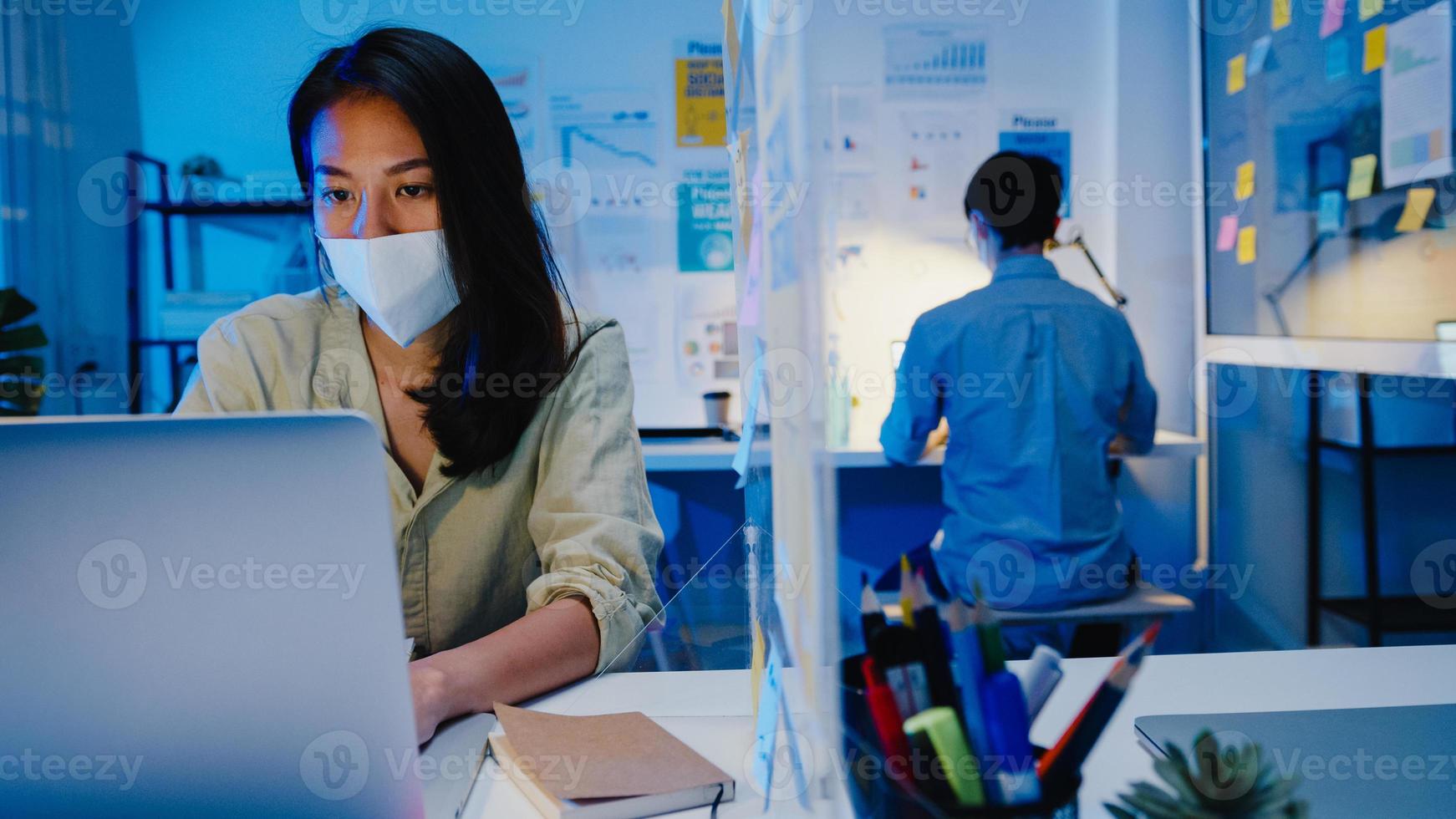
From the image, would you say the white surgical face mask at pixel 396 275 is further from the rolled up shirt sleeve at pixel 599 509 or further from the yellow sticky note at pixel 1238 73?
the yellow sticky note at pixel 1238 73

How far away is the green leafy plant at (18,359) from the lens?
249 centimetres

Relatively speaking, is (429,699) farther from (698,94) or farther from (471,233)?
(698,94)

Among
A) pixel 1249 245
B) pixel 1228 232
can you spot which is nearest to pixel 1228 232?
pixel 1228 232

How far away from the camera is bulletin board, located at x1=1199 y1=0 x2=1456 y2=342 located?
1916mm

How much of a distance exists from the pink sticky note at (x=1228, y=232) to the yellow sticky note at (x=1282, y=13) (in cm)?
51

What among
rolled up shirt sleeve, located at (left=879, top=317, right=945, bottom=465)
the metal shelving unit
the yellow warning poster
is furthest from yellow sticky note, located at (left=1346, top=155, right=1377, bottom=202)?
the metal shelving unit

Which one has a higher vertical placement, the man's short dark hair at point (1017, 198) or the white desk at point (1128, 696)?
the man's short dark hair at point (1017, 198)

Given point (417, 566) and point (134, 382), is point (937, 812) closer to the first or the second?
point (417, 566)

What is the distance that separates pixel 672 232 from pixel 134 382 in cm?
178

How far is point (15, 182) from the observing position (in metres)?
2.90

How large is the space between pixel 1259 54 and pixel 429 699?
108 inches

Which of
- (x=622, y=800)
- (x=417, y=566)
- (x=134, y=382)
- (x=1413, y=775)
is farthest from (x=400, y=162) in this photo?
(x=134, y=382)

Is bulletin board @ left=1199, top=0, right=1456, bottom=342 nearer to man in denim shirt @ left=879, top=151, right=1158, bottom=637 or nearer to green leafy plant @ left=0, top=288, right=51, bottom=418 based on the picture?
man in denim shirt @ left=879, top=151, right=1158, bottom=637

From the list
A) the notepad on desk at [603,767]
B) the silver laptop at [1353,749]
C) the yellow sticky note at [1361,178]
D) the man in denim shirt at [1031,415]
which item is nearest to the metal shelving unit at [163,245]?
the man in denim shirt at [1031,415]
